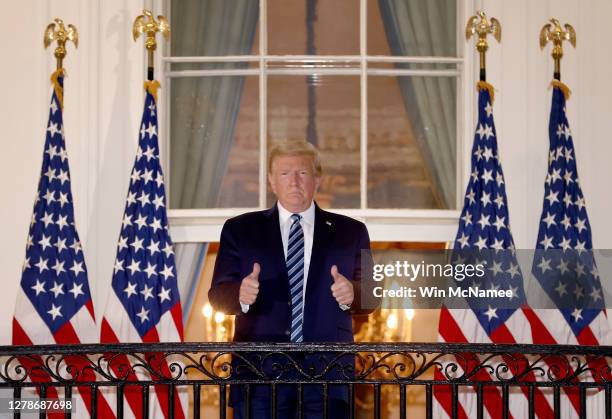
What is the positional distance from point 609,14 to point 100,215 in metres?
3.24

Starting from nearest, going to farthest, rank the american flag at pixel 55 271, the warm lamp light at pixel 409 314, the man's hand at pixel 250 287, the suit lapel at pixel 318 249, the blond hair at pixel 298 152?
the man's hand at pixel 250 287
the suit lapel at pixel 318 249
the blond hair at pixel 298 152
the american flag at pixel 55 271
the warm lamp light at pixel 409 314

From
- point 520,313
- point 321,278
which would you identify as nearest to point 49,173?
point 321,278

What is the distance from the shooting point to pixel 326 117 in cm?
623

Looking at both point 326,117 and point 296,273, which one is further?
point 326,117

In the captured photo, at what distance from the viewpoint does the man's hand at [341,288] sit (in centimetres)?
431

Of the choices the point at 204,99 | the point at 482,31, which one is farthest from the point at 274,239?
the point at 482,31

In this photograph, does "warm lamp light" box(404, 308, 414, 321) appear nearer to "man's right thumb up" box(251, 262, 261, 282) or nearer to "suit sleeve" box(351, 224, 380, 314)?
"suit sleeve" box(351, 224, 380, 314)

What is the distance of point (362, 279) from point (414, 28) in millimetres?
2078

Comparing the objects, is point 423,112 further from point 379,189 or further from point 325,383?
point 325,383

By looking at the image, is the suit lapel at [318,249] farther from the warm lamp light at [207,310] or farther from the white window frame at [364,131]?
the warm lamp light at [207,310]

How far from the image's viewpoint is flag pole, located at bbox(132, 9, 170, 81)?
18.6 feet

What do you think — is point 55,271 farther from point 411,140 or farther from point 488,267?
point 488,267

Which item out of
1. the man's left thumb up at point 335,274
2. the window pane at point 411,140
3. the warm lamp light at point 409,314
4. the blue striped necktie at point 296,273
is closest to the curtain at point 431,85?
the window pane at point 411,140

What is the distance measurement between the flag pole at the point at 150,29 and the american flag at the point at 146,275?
0.26m
